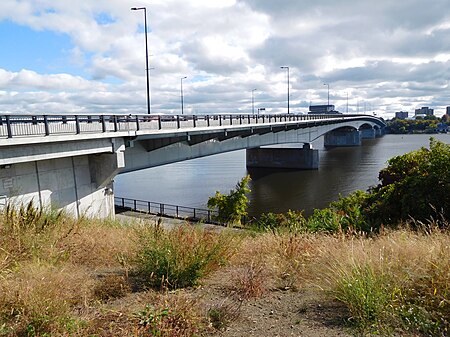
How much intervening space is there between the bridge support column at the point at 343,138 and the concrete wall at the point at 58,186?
8603 cm

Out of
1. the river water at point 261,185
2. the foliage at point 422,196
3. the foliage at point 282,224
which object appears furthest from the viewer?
the river water at point 261,185

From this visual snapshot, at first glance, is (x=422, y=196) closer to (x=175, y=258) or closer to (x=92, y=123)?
(x=175, y=258)

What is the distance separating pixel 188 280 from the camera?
5.16 metres

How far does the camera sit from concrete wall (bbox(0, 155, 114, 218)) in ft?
43.5

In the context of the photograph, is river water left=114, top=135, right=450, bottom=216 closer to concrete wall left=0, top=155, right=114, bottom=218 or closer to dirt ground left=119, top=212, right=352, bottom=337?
concrete wall left=0, top=155, right=114, bottom=218

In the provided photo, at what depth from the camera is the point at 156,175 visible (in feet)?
155

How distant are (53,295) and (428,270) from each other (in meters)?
4.56

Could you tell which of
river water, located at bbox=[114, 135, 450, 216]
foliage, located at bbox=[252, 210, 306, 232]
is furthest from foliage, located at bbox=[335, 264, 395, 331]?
river water, located at bbox=[114, 135, 450, 216]

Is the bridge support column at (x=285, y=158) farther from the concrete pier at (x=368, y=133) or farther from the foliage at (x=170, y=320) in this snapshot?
the concrete pier at (x=368, y=133)

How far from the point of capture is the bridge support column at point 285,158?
5331 centimetres

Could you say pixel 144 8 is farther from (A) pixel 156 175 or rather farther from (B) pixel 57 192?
(A) pixel 156 175

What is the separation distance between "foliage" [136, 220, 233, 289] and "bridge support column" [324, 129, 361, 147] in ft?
312

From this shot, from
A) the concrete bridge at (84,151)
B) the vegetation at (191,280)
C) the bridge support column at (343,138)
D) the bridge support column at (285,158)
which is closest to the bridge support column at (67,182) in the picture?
the concrete bridge at (84,151)

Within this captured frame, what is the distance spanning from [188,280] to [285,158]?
5117cm
